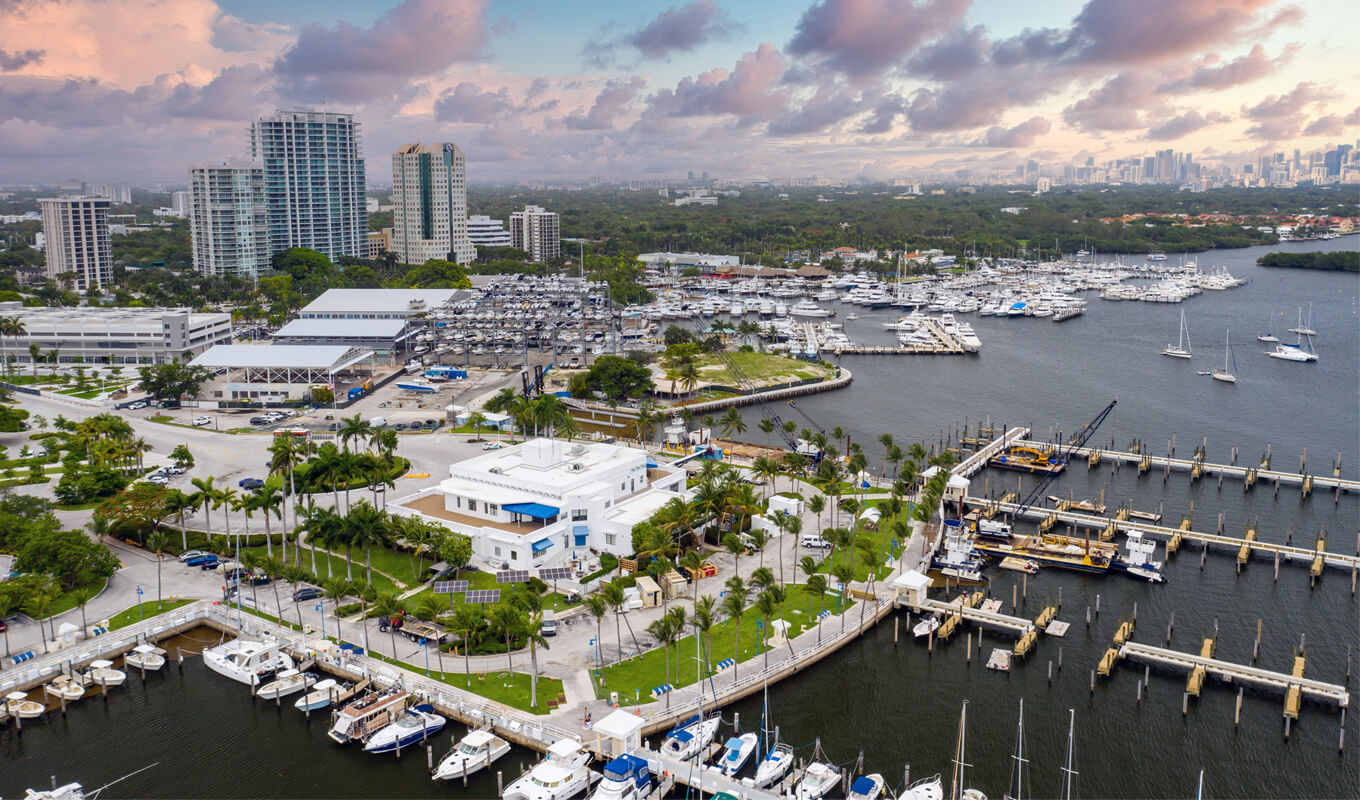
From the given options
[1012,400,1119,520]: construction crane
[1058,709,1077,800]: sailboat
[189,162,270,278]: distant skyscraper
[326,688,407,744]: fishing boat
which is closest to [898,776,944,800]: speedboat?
Answer: [1058,709,1077,800]: sailboat

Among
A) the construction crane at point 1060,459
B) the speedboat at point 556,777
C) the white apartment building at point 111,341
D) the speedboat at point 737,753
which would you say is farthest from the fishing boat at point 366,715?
the white apartment building at point 111,341

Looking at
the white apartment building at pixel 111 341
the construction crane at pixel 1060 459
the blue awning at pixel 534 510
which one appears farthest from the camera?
the white apartment building at pixel 111 341

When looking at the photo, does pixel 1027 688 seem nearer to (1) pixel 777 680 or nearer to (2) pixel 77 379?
(1) pixel 777 680

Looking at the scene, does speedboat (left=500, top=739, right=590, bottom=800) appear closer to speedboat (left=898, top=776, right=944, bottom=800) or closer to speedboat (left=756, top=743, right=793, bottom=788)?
speedboat (left=756, top=743, right=793, bottom=788)

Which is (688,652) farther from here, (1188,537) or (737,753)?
(1188,537)

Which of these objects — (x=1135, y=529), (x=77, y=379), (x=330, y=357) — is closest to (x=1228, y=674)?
(x=1135, y=529)

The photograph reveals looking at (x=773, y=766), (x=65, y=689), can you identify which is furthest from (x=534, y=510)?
(x=65, y=689)

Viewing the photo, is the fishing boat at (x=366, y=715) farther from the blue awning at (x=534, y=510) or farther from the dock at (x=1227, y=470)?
the dock at (x=1227, y=470)
